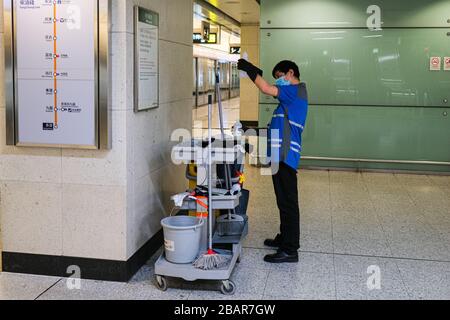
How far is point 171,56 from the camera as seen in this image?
14.9 feet

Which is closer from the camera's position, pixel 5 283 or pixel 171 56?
pixel 5 283

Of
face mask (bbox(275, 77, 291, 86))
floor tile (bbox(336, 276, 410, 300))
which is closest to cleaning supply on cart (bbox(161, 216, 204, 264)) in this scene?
floor tile (bbox(336, 276, 410, 300))

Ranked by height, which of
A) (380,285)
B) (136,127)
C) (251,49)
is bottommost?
(380,285)

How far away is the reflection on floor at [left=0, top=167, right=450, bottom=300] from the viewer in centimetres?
362

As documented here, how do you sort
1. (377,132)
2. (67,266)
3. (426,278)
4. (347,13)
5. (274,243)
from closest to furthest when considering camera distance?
1. (67,266)
2. (426,278)
3. (274,243)
4. (347,13)
5. (377,132)

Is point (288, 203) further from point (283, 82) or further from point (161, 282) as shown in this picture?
point (161, 282)

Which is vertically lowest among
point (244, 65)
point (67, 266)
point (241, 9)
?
point (67, 266)

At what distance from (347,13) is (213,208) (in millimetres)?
5281

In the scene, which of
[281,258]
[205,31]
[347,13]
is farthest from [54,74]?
[205,31]

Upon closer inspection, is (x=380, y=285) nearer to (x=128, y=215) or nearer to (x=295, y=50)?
(x=128, y=215)

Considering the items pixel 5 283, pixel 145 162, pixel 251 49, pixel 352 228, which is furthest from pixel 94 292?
pixel 251 49

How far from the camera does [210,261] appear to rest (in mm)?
3635

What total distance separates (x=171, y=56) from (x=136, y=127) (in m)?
1.00

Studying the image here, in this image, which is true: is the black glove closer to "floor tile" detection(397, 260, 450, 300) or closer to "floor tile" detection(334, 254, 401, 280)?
"floor tile" detection(334, 254, 401, 280)
